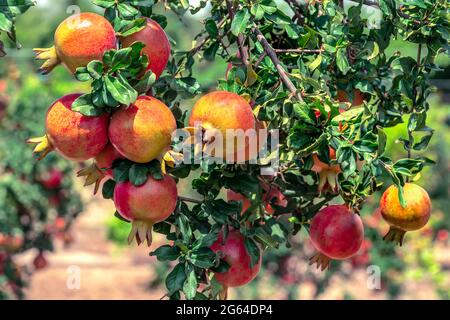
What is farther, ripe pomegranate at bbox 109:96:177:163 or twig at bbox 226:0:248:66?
twig at bbox 226:0:248:66

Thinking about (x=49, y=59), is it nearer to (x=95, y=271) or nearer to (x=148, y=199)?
(x=148, y=199)

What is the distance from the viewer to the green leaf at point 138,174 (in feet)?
3.18

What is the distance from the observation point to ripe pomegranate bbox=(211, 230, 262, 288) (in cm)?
114

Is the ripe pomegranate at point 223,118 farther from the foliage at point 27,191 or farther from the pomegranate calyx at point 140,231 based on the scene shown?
the foliage at point 27,191

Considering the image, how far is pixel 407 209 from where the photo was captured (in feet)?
3.71

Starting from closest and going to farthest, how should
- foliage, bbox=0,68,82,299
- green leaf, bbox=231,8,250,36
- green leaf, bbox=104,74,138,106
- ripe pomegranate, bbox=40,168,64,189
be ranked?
1. green leaf, bbox=104,74,138,106
2. green leaf, bbox=231,8,250,36
3. foliage, bbox=0,68,82,299
4. ripe pomegranate, bbox=40,168,64,189

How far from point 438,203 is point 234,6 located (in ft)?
18.7

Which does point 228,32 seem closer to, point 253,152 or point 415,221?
point 253,152

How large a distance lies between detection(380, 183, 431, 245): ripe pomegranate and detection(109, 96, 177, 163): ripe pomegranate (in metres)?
0.41

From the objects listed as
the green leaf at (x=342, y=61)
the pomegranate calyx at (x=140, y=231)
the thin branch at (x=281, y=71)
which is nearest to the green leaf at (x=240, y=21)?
the thin branch at (x=281, y=71)

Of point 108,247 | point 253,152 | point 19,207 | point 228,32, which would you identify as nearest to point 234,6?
point 228,32

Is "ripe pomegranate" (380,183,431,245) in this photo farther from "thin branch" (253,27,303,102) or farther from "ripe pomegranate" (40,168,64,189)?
"ripe pomegranate" (40,168,64,189)

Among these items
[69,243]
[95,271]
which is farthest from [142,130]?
[95,271]

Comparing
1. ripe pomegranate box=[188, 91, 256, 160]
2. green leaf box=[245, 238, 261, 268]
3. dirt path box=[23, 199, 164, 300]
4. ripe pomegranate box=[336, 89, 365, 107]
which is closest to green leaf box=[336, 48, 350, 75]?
ripe pomegranate box=[336, 89, 365, 107]
